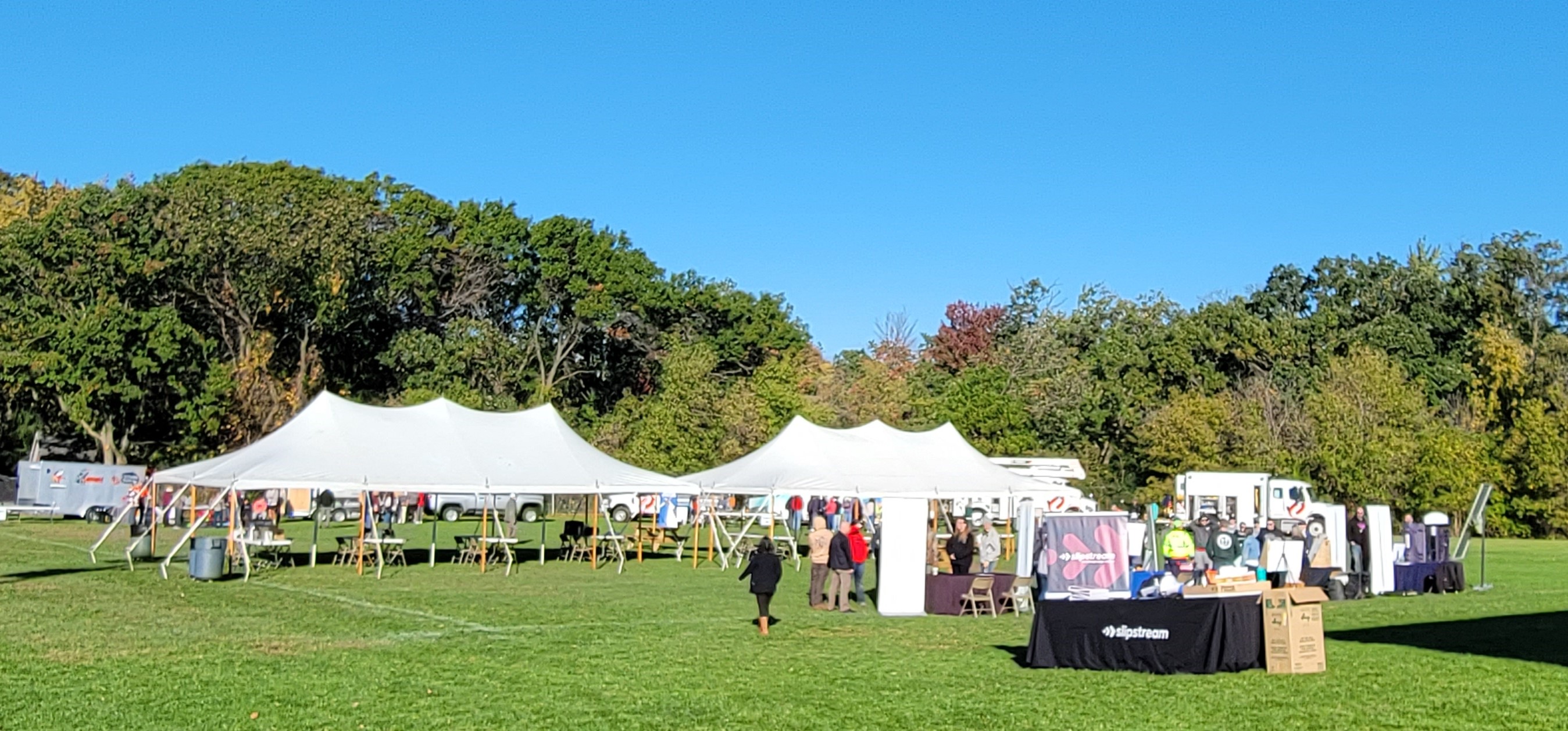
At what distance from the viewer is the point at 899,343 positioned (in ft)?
248

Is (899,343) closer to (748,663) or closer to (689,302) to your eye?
(689,302)

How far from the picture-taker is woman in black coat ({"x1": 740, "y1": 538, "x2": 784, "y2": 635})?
58.3ft

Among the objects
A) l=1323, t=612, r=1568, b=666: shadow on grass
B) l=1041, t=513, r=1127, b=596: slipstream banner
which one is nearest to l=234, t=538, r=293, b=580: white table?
l=1041, t=513, r=1127, b=596: slipstream banner

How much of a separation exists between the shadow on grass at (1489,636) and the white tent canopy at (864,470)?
12.6 metres

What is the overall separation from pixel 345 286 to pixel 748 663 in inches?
1729

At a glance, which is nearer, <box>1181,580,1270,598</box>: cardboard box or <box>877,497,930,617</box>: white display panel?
<box>1181,580,1270,598</box>: cardboard box

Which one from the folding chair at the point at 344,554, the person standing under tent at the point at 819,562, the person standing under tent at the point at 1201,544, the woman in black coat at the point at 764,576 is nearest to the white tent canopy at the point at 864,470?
the person standing under tent at the point at 1201,544

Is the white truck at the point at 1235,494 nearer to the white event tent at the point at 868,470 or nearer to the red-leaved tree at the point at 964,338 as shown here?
the white event tent at the point at 868,470

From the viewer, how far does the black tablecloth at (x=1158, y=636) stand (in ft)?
46.9

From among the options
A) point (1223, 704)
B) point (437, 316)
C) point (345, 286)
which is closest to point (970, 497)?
point (1223, 704)

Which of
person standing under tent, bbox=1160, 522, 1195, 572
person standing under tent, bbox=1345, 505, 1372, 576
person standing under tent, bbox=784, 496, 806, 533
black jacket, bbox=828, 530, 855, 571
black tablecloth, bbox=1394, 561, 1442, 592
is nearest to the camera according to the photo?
black jacket, bbox=828, 530, 855, 571

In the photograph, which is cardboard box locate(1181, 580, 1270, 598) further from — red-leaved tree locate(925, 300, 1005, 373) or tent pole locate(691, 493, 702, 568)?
red-leaved tree locate(925, 300, 1005, 373)

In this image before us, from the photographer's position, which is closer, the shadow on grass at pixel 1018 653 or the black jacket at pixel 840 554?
the shadow on grass at pixel 1018 653

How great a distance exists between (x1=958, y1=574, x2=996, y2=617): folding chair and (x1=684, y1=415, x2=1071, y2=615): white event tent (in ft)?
26.3
